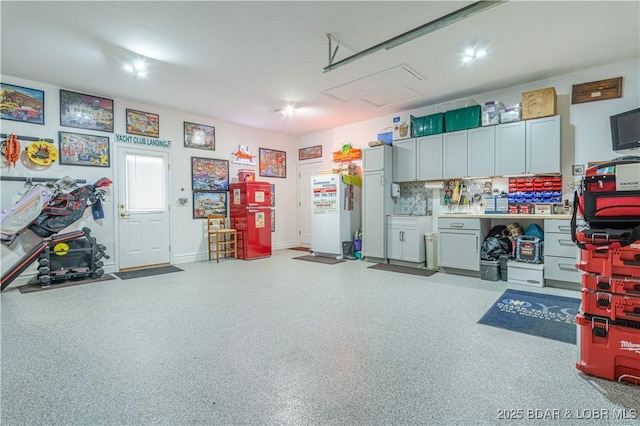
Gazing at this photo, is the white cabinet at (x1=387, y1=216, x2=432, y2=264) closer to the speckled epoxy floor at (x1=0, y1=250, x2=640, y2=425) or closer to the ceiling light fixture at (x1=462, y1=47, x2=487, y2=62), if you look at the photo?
the speckled epoxy floor at (x1=0, y1=250, x2=640, y2=425)

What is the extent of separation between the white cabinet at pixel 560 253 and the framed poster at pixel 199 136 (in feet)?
20.5

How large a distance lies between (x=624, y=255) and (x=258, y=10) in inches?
139

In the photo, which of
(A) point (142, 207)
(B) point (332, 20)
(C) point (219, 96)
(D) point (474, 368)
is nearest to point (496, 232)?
(D) point (474, 368)

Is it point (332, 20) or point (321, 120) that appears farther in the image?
point (321, 120)

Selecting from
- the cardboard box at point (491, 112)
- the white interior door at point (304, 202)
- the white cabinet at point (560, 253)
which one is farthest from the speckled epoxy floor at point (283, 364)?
the white interior door at point (304, 202)

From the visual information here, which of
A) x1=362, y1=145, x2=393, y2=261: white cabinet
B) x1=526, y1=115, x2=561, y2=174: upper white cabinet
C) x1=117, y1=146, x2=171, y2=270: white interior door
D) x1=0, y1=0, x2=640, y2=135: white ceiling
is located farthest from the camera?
x1=362, y1=145, x2=393, y2=261: white cabinet

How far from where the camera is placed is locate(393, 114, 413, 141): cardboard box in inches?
232

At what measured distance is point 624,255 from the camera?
1.97 meters

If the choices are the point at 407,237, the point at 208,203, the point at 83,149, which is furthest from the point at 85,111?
the point at 407,237

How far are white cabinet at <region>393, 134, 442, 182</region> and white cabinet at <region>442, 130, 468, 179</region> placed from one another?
87 millimetres

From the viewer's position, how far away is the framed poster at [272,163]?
7.66m

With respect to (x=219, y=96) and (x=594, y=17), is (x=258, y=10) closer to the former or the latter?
(x=219, y=96)

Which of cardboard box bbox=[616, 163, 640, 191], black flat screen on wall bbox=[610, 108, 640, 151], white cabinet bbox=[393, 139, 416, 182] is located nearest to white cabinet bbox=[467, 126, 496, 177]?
white cabinet bbox=[393, 139, 416, 182]

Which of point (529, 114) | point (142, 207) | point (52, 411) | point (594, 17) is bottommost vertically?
point (52, 411)
